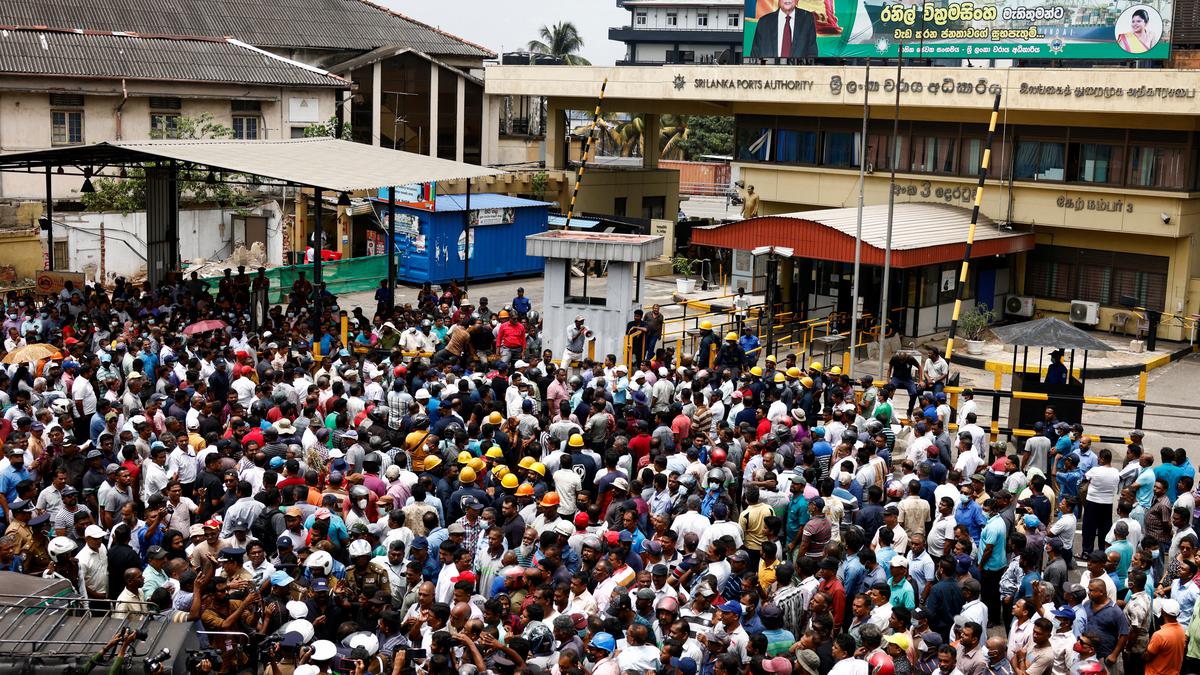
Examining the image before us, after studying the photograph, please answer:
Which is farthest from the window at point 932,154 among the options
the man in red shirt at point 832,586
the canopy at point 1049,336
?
the man in red shirt at point 832,586

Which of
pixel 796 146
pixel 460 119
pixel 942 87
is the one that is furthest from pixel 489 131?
pixel 942 87

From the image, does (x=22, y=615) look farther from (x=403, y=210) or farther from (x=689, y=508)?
(x=403, y=210)

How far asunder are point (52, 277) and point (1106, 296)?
23.7m

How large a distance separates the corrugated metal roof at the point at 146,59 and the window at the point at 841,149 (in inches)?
680

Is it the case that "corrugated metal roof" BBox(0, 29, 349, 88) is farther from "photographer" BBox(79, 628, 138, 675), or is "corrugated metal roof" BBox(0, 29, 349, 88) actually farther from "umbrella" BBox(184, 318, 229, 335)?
"photographer" BBox(79, 628, 138, 675)

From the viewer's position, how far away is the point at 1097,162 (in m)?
30.5

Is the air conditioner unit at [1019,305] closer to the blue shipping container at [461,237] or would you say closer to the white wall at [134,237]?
the blue shipping container at [461,237]

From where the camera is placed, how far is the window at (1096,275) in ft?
101

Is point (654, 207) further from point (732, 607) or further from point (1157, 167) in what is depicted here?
point (732, 607)

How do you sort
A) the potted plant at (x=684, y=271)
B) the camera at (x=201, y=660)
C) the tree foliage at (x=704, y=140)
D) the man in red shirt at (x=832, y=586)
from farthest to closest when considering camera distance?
the tree foliage at (x=704, y=140) < the potted plant at (x=684, y=271) < the man in red shirt at (x=832, y=586) < the camera at (x=201, y=660)

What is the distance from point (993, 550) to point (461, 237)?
24.4 meters

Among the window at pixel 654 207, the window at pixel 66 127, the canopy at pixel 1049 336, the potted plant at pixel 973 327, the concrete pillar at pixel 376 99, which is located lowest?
the potted plant at pixel 973 327

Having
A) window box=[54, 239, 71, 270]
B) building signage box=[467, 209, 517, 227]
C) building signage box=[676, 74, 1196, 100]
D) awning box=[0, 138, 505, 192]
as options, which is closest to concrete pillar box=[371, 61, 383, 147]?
building signage box=[467, 209, 517, 227]

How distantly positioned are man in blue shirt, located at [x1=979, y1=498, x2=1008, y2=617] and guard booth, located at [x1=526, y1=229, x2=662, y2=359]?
1068 cm
